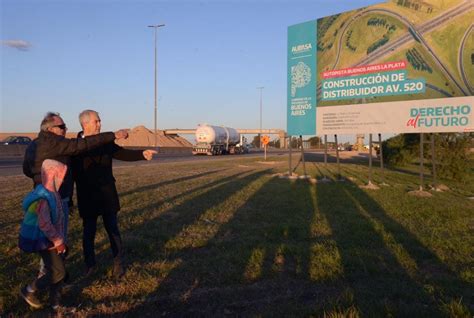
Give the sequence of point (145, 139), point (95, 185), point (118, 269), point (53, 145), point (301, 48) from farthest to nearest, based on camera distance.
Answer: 1. point (145, 139)
2. point (301, 48)
3. point (118, 269)
4. point (95, 185)
5. point (53, 145)

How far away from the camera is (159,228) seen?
7.21m

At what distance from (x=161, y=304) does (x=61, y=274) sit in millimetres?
905

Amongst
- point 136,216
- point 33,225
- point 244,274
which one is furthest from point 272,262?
point 136,216

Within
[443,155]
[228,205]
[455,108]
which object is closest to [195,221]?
[228,205]

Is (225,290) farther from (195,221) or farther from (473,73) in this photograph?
(473,73)

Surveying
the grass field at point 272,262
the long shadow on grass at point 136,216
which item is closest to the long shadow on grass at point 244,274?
the grass field at point 272,262

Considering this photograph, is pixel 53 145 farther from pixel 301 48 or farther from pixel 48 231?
pixel 301 48

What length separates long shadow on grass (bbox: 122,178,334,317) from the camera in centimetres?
396

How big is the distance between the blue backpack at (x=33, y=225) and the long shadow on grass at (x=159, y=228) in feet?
2.93

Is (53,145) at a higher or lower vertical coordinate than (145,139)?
lower

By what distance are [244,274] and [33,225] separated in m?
2.24

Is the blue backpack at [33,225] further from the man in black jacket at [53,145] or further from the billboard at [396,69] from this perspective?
the billboard at [396,69]

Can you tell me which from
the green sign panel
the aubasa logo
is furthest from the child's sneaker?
the aubasa logo

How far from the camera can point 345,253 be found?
563 centimetres
